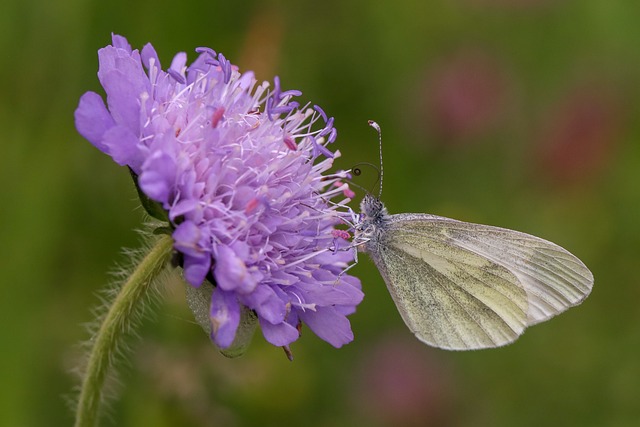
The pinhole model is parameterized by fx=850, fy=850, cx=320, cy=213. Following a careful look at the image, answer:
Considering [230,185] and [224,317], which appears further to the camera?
[230,185]

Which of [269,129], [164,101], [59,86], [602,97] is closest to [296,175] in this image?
[269,129]

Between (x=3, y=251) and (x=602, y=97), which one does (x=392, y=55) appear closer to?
(x=602, y=97)

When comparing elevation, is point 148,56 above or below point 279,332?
above

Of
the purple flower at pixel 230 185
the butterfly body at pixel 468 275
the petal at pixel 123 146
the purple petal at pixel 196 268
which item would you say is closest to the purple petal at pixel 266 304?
the purple flower at pixel 230 185

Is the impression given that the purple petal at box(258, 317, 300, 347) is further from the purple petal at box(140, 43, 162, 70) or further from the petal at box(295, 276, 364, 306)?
the purple petal at box(140, 43, 162, 70)

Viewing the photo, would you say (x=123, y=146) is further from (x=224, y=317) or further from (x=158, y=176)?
(x=224, y=317)

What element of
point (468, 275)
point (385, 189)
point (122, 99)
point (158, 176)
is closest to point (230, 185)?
point (158, 176)

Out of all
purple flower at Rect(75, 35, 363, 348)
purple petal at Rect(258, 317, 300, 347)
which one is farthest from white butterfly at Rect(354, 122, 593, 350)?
purple petal at Rect(258, 317, 300, 347)
